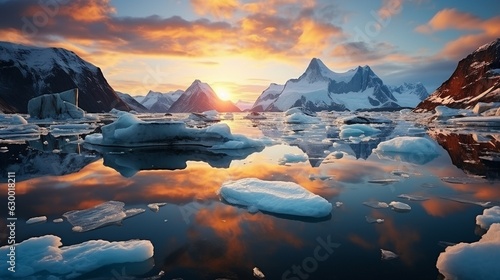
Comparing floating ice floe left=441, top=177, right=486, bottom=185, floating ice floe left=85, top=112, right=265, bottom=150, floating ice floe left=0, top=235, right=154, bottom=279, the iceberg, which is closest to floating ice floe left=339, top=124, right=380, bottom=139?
floating ice floe left=85, top=112, right=265, bottom=150

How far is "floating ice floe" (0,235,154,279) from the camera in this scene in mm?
4289

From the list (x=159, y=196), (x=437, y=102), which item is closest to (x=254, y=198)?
(x=159, y=196)

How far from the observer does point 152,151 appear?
17062 mm

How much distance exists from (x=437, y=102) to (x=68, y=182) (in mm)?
121714

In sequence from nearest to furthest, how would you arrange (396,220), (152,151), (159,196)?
(396,220), (159,196), (152,151)

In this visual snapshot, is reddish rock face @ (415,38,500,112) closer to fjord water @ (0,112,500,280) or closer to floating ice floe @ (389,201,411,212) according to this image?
fjord water @ (0,112,500,280)

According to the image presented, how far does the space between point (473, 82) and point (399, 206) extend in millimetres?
111678

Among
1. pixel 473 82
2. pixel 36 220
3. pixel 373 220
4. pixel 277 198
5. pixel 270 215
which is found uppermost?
pixel 473 82

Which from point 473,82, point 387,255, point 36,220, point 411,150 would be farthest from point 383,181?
point 473,82

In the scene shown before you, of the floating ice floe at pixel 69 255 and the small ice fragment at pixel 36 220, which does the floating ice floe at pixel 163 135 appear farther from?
the floating ice floe at pixel 69 255

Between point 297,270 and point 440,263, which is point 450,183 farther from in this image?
point 297,270

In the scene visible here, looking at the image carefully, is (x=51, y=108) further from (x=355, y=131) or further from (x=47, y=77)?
(x=47, y=77)

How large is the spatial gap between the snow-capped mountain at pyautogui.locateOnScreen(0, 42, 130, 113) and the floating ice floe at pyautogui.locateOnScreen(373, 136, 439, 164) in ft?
477

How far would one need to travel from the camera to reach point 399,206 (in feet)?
22.8
